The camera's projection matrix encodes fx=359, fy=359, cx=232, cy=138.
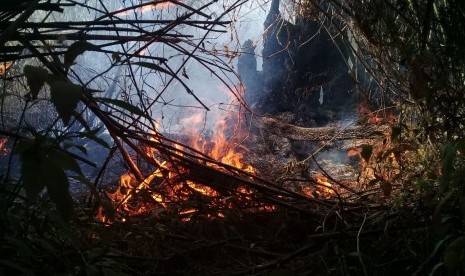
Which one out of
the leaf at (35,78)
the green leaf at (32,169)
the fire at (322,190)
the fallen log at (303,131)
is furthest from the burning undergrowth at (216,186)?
the leaf at (35,78)

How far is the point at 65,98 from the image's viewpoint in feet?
2.83

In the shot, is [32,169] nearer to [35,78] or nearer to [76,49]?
[35,78]

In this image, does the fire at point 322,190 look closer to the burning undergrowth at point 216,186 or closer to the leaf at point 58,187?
the burning undergrowth at point 216,186

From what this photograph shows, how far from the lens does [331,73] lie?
11766 millimetres


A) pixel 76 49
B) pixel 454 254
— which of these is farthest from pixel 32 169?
pixel 454 254

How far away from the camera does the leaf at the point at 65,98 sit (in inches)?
33.4

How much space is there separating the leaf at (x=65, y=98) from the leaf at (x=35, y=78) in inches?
2.5

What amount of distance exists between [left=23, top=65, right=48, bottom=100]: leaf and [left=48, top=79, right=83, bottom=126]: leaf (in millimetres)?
64

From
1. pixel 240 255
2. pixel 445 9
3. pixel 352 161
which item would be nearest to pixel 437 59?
pixel 445 9

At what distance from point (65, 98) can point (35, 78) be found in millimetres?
143

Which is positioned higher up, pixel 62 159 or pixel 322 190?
pixel 62 159

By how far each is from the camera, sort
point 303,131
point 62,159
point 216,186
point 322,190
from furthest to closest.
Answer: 1. point 303,131
2. point 322,190
3. point 216,186
4. point 62,159

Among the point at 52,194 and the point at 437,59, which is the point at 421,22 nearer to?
the point at 437,59

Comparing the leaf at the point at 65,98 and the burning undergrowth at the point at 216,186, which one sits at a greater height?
the leaf at the point at 65,98
